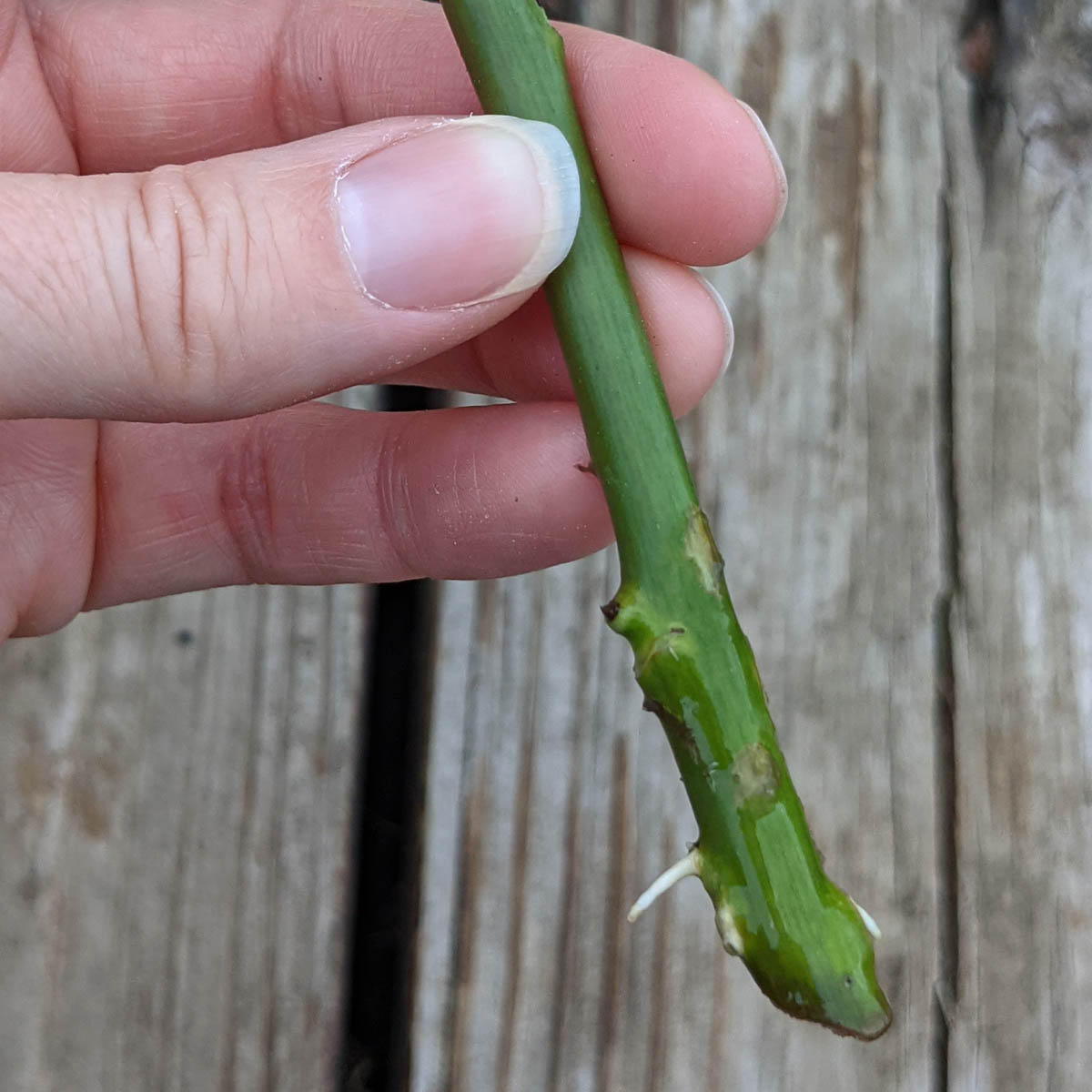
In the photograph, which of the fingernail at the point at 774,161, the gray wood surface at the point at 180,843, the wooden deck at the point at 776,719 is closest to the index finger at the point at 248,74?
the fingernail at the point at 774,161

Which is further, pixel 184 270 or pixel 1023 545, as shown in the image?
pixel 1023 545

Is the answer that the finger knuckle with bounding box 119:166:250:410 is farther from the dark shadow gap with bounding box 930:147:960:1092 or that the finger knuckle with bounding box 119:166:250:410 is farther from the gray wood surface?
the dark shadow gap with bounding box 930:147:960:1092

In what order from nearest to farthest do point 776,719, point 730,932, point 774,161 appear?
point 730,932, point 774,161, point 776,719

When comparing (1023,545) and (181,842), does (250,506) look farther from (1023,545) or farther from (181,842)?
(1023,545)

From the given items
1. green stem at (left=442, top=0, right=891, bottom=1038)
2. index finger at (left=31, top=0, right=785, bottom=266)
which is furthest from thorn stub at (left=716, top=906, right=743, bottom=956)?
index finger at (left=31, top=0, right=785, bottom=266)

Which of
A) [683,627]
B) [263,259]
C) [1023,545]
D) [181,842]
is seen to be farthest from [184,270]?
[1023,545]

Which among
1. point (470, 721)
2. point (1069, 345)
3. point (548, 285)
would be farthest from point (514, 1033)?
point (1069, 345)

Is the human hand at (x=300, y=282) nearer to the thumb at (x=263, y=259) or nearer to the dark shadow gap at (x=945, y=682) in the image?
the thumb at (x=263, y=259)

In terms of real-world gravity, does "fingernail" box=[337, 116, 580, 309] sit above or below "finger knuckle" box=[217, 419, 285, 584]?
above
